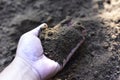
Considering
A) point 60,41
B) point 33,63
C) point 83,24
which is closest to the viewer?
point 33,63

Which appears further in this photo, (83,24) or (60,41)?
(83,24)

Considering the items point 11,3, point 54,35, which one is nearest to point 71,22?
point 54,35

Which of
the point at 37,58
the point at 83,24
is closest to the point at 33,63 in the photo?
the point at 37,58

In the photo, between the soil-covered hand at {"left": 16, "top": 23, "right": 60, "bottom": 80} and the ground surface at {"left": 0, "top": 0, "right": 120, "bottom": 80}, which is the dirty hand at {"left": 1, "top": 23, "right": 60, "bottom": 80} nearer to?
the soil-covered hand at {"left": 16, "top": 23, "right": 60, "bottom": 80}

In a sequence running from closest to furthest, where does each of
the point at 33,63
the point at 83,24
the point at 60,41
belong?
the point at 33,63 → the point at 60,41 → the point at 83,24

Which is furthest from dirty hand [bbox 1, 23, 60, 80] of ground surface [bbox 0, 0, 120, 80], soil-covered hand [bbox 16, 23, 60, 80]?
ground surface [bbox 0, 0, 120, 80]

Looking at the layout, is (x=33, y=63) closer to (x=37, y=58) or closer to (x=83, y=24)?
(x=37, y=58)
